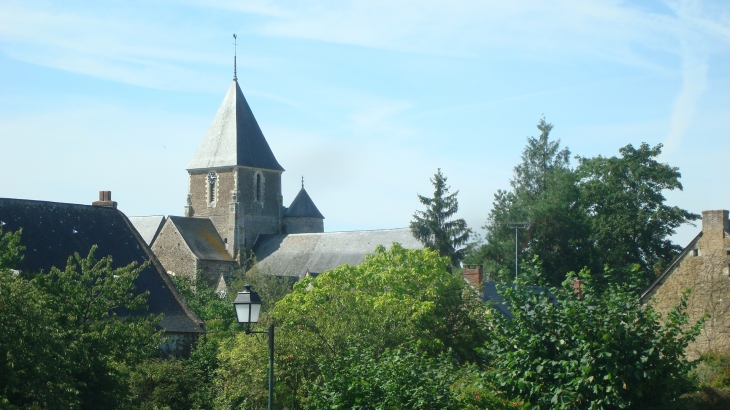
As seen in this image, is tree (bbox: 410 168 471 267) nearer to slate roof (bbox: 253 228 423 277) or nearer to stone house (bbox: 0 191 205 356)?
slate roof (bbox: 253 228 423 277)

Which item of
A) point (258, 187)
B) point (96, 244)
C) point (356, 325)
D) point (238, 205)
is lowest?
point (356, 325)

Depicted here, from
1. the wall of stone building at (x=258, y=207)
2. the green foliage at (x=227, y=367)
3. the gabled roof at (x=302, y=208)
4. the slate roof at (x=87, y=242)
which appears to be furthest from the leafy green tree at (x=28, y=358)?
the gabled roof at (x=302, y=208)

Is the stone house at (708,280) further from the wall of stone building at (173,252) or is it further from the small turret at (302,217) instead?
the small turret at (302,217)

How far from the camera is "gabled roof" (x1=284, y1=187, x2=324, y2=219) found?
213ft

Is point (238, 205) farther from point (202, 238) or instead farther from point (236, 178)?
point (202, 238)

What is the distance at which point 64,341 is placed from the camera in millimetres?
14898

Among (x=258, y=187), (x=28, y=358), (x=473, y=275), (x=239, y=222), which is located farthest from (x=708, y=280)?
(x=258, y=187)

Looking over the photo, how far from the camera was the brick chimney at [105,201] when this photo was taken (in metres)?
34.8

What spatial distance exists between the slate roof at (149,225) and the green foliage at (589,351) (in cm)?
4825

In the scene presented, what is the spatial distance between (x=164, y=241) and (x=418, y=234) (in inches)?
716

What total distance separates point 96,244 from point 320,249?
90.0ft

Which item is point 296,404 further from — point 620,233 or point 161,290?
point 620,233

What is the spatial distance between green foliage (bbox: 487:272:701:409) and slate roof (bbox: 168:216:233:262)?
44.9 metres

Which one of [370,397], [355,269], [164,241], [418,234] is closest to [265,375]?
[370,397]
